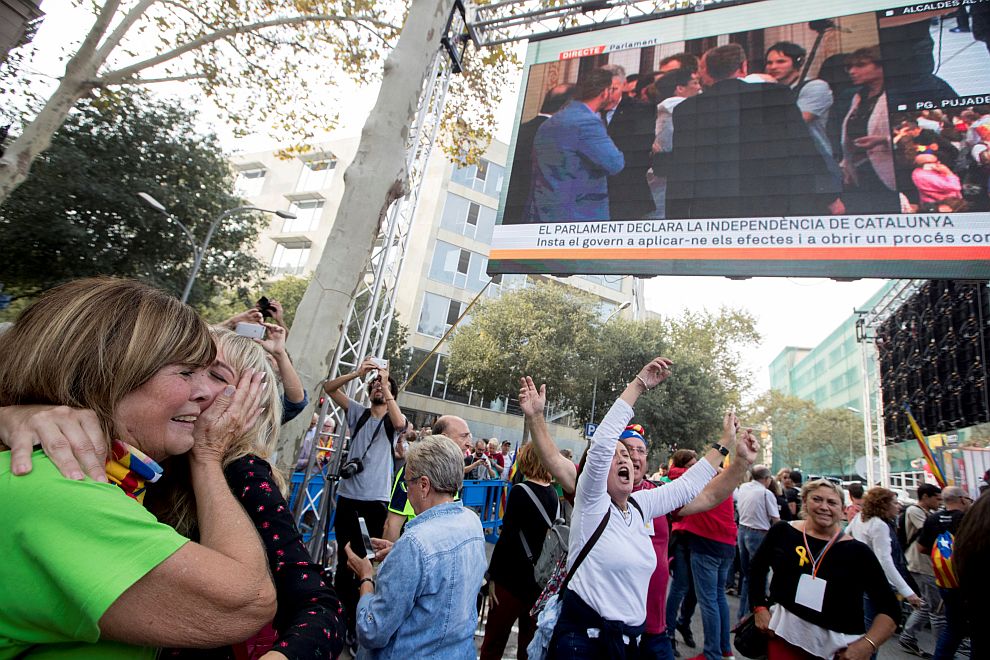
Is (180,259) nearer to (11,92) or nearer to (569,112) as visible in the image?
(11,92)

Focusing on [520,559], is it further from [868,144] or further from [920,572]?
[868,144]

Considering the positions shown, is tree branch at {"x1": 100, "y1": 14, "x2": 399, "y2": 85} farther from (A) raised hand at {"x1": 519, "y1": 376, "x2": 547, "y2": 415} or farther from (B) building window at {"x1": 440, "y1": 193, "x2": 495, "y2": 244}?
(B) building window at {"x1": 440, "y1": 193, "x2": 495, "y2": 244}

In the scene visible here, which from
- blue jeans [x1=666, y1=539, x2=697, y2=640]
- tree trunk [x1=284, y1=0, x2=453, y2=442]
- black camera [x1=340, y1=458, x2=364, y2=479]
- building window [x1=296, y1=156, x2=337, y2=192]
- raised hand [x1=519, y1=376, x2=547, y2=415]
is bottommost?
blue jeans [x1=666, y1=539, x2=697, y2=640]

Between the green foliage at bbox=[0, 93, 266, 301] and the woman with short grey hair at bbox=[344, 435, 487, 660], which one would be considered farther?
the green foliage at bbox=[0, 93, 266, 301]

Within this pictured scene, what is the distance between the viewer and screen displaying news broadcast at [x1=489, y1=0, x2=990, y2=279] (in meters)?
5.36

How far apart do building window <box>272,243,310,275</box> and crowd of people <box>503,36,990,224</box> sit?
2924 cm

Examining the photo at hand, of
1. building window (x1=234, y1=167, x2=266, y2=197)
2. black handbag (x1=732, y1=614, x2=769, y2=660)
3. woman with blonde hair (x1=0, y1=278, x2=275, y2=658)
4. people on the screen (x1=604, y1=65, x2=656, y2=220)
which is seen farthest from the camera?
building window (x1=234, y1=167, x2=266, y2=197)

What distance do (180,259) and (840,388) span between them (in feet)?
213

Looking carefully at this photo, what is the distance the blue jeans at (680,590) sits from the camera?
4.91 meters

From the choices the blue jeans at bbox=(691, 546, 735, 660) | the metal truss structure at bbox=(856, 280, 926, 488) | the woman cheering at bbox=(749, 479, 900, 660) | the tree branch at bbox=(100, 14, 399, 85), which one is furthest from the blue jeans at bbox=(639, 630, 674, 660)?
the metal truss structure at bbox=(856, 280, 926, 488)

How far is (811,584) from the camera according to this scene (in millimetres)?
2920

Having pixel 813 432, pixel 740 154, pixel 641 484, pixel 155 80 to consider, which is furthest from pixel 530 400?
pixel 813 432

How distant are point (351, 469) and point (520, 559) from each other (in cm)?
152

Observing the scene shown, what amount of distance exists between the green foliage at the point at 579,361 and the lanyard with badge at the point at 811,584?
20790 mm
